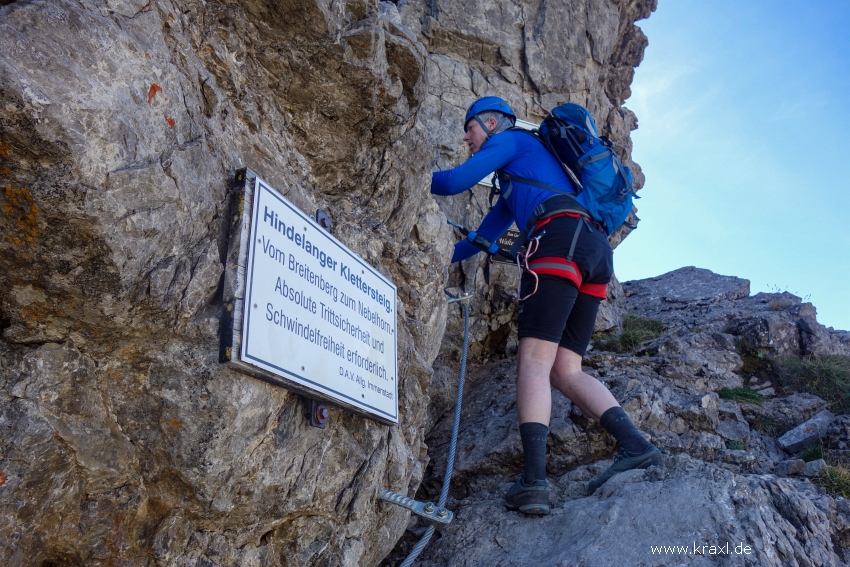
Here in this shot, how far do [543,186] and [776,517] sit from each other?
2.84 meters

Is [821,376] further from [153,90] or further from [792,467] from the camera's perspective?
[153,90]

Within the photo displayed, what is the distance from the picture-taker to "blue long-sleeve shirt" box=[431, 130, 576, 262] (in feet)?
18.2

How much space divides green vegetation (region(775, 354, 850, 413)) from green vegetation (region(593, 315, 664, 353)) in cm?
142

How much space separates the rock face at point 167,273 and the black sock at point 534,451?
82 cm

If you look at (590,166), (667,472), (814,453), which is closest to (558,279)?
(590,166)

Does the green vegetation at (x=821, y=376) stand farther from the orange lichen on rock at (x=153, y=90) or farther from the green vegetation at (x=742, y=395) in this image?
the orange lichen on rock at (x=153, y=90)

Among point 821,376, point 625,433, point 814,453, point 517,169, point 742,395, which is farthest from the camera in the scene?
point 821,376

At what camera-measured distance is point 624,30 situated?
1134 cm

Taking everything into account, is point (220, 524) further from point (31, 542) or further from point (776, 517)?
point (776, 517)

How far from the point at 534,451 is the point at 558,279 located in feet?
4.20

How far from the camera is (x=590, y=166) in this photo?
5.54 metres

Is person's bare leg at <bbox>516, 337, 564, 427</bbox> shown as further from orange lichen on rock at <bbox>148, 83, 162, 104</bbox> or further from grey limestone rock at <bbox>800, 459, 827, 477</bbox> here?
orange lichen on rock at <bbox>148, 83, 162, 104</bbox>

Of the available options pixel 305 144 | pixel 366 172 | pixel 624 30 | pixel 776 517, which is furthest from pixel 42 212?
pixel 624 30

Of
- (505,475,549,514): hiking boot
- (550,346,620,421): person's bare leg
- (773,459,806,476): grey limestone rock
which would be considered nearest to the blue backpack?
(550,346,620,421): person's bare leg
